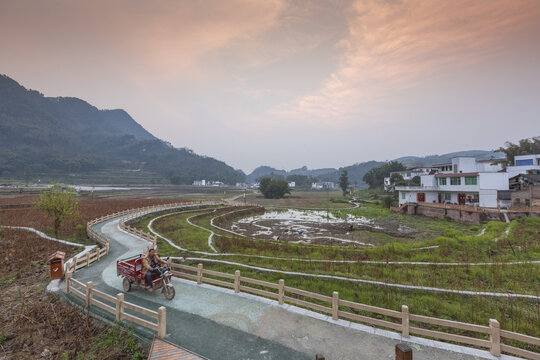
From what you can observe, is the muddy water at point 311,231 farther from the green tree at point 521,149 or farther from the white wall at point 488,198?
the green tree at point 521,149

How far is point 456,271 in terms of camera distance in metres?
13.6

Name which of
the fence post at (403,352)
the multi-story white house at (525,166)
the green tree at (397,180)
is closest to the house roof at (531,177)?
the multi-story white house at (525,166)

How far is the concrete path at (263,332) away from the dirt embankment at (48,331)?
1.44 meters

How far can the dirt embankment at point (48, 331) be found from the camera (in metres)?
7.73

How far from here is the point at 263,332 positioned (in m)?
7.67

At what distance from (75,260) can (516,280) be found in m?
24.0

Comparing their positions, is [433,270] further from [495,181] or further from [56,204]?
[495,181]

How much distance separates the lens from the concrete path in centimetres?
668

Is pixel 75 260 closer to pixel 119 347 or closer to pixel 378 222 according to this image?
pixel 119 347

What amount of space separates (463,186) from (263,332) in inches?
1815

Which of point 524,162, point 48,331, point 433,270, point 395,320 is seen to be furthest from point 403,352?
point 524,162

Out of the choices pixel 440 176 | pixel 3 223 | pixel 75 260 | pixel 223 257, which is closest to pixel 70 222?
pixel 3 223

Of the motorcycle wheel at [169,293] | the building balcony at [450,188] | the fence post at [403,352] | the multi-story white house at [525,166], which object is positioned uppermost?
the multi-story white house at [525,166]

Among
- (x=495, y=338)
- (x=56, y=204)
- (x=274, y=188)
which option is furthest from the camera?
(x=274, y=188)
